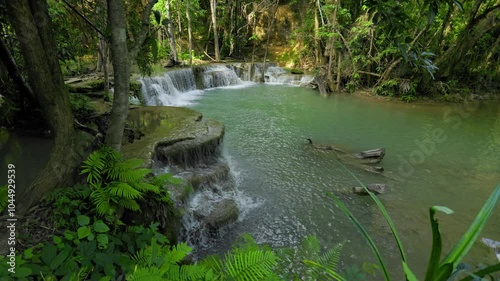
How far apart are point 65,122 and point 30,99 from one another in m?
2.41

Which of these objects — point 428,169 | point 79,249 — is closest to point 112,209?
point 79,249

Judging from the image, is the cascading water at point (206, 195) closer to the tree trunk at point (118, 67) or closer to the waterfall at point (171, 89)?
the tree trunk at point (118, 67)

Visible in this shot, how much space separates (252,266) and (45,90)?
8.07 ft

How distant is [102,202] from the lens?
2.46 metres

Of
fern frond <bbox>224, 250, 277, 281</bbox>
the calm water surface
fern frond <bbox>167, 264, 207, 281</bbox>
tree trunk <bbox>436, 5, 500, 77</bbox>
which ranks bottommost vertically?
the calm water surface

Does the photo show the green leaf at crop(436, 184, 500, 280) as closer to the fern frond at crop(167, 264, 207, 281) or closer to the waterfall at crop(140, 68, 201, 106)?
the fern frond at crop(167, 264, 207, 281)

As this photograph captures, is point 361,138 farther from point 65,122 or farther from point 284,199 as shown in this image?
point 65,122

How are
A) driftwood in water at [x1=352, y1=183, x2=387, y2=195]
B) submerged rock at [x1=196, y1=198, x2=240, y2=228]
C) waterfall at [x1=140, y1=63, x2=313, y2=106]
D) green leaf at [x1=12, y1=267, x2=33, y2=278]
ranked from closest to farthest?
green leaf at [x1=12, y1=267, x2=33, y2=278] → submerged rock at [x1=196, y1=198, x2=240, y2=228] → driftwood in water at [x1=352, y1=183, x2=387, y2=195] → waterfall at [x1=140, y1=63, x2=313, y2=106]

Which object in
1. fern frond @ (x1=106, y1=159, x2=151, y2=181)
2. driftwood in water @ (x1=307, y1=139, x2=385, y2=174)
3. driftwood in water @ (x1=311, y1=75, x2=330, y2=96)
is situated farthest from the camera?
driftwood in water @ (x1=311, y1=75, x2=330, y2=96)

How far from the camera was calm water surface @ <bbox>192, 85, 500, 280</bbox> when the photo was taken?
13.5 ft

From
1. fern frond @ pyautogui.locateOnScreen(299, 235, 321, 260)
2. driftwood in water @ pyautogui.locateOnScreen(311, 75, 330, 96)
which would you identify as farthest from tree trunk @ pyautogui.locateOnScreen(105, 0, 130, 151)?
driftwood in water @ pyautogui.locateOnScreen(311, 75, 330, 96)

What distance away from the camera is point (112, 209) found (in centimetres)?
245

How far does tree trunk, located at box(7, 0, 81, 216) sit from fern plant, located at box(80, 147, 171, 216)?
0.31m

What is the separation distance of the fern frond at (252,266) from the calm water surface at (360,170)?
87.3 inches
